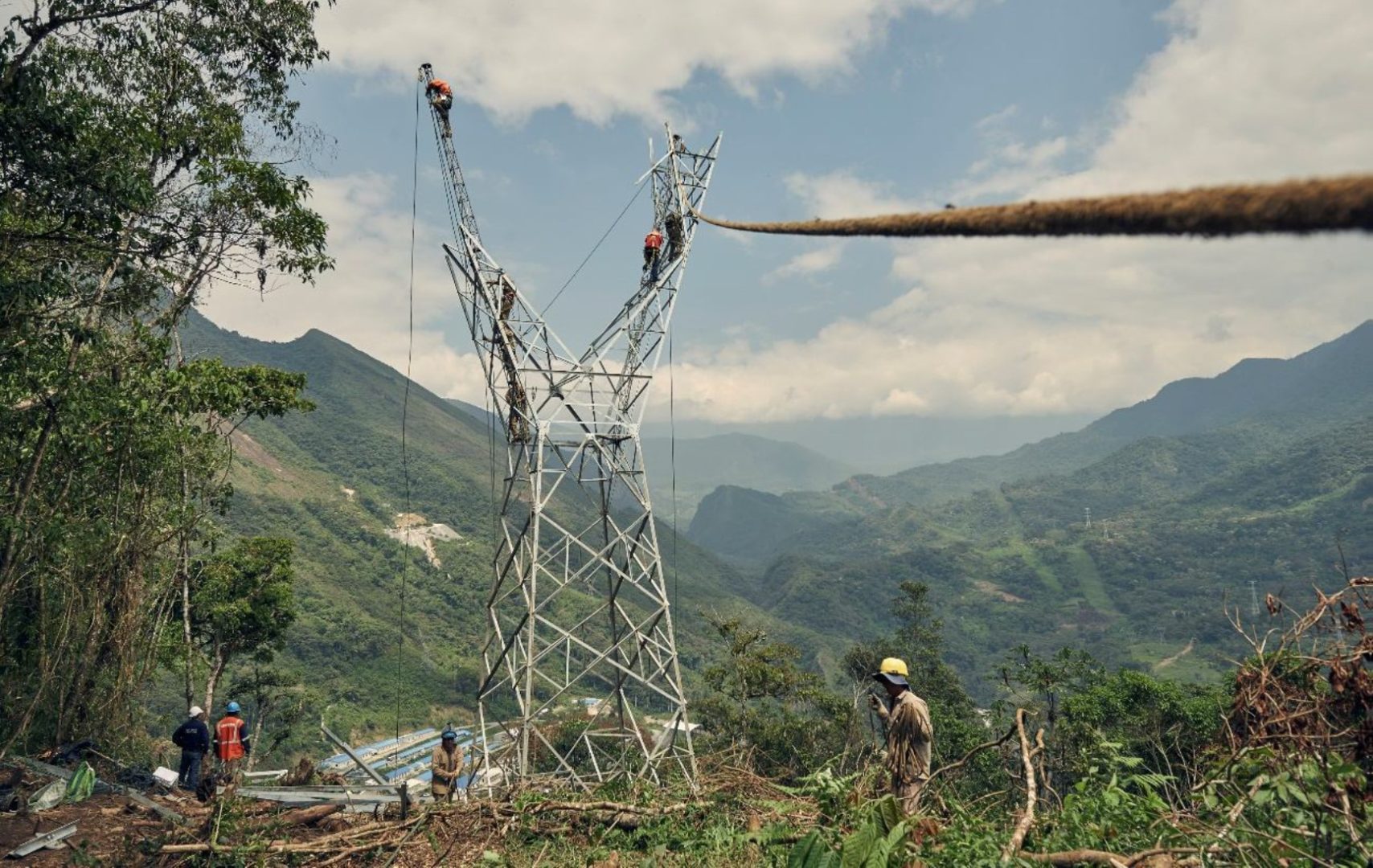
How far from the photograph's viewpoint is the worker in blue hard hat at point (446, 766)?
9.52 meters

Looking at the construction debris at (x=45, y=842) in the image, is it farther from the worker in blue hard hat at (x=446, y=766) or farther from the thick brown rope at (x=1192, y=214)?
the thick brown rope at (x=1192, y=214)

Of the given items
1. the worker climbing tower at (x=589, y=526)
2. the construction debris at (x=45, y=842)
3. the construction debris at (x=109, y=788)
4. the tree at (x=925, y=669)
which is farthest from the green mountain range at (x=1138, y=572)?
the construction debris at (x=45, y=842)

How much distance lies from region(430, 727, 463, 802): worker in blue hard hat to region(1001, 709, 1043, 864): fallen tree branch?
7.41 m

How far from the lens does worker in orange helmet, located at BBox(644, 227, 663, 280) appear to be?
14.5 m

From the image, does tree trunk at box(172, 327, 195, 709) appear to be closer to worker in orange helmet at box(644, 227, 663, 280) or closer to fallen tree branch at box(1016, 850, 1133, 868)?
worker in orange helmet at box(644, 227, 663, 280)

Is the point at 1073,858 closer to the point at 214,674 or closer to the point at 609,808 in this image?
the point at 609,808

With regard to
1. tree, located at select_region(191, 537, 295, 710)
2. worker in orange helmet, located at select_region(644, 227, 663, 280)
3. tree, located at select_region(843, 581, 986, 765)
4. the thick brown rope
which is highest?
worker in orange helmet, located at select_region(644, 227, 663, 280)

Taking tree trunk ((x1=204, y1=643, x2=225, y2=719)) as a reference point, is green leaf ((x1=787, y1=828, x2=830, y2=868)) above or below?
above

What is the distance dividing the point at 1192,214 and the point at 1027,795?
4512mm

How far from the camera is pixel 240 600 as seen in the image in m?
21.2

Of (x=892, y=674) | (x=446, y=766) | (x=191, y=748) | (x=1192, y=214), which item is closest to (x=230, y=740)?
(x=191, y=748)

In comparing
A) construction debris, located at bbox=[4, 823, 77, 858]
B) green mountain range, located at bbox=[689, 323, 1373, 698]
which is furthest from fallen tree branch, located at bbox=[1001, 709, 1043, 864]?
green mountain range, located at bbox=[689, 323, 1373, 698]

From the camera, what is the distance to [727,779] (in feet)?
24.6

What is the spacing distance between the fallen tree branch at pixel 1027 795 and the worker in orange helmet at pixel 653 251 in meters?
11.2
